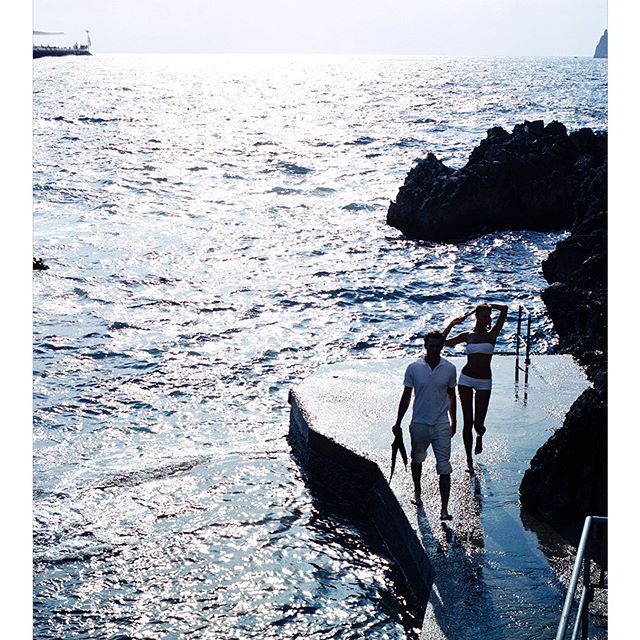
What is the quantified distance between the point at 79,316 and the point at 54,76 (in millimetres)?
138603

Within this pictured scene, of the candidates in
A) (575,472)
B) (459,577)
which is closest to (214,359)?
(575,472)

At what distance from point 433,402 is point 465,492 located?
1.45 meters

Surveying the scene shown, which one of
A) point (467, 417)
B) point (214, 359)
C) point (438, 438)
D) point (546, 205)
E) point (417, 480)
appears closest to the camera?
point (438, 438)

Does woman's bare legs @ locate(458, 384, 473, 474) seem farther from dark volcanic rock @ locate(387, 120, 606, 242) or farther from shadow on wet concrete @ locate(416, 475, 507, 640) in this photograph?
dark volcanic rock @ locate(387, 120, 606, 242)

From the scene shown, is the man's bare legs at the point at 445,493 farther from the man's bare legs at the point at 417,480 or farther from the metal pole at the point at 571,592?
the metal pole at the point at 571,592

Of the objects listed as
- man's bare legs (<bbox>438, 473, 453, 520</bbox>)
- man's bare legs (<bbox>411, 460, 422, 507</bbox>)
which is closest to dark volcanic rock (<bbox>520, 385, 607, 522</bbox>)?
man's bare legs (<bbox>438, 473, 453, 520</bbox>)

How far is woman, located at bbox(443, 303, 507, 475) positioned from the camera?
9102 millimetres

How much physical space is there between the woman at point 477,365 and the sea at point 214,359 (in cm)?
169

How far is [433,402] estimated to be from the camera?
27.0 feet

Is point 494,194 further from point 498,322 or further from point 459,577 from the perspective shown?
point 459,577

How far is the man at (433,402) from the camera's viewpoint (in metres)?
8.16

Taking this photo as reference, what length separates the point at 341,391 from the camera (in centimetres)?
1229

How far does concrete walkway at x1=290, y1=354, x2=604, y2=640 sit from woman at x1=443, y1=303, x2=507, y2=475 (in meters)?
0.53
